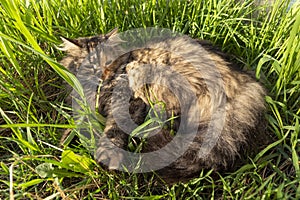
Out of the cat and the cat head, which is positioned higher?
the cat head

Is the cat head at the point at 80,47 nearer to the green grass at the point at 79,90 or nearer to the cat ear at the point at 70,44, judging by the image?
the cat ear at the point at 70,44

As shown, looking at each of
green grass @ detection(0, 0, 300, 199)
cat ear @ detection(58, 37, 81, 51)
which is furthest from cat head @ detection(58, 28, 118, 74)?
green grass @ detection(0, 0, 300, 199)

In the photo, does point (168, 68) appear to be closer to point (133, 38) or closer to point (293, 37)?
point (133, 38)

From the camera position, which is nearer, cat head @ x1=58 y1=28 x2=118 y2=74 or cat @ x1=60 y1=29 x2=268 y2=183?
cat @ x1=60 y1=29 x2=268 y2=183

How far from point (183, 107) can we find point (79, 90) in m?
0.46

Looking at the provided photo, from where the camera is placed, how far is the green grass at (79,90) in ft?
4.97

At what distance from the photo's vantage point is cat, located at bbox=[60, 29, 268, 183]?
152cm

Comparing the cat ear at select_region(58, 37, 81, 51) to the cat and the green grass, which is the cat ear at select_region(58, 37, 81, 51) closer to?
the cat

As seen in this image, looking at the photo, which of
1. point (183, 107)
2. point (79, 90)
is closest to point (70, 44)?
point (79, 90)

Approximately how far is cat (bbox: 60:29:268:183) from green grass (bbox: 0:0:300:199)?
0.08 metres

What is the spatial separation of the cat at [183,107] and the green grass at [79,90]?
80 mm

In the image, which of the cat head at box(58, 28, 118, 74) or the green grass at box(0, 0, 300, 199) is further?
the cat head at box(58, 28, 118, 74)

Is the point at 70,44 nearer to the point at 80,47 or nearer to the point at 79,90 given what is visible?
the point at 80,47

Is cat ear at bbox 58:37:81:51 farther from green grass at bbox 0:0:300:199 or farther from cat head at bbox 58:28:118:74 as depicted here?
green grass at bbox 0:0:300:199
